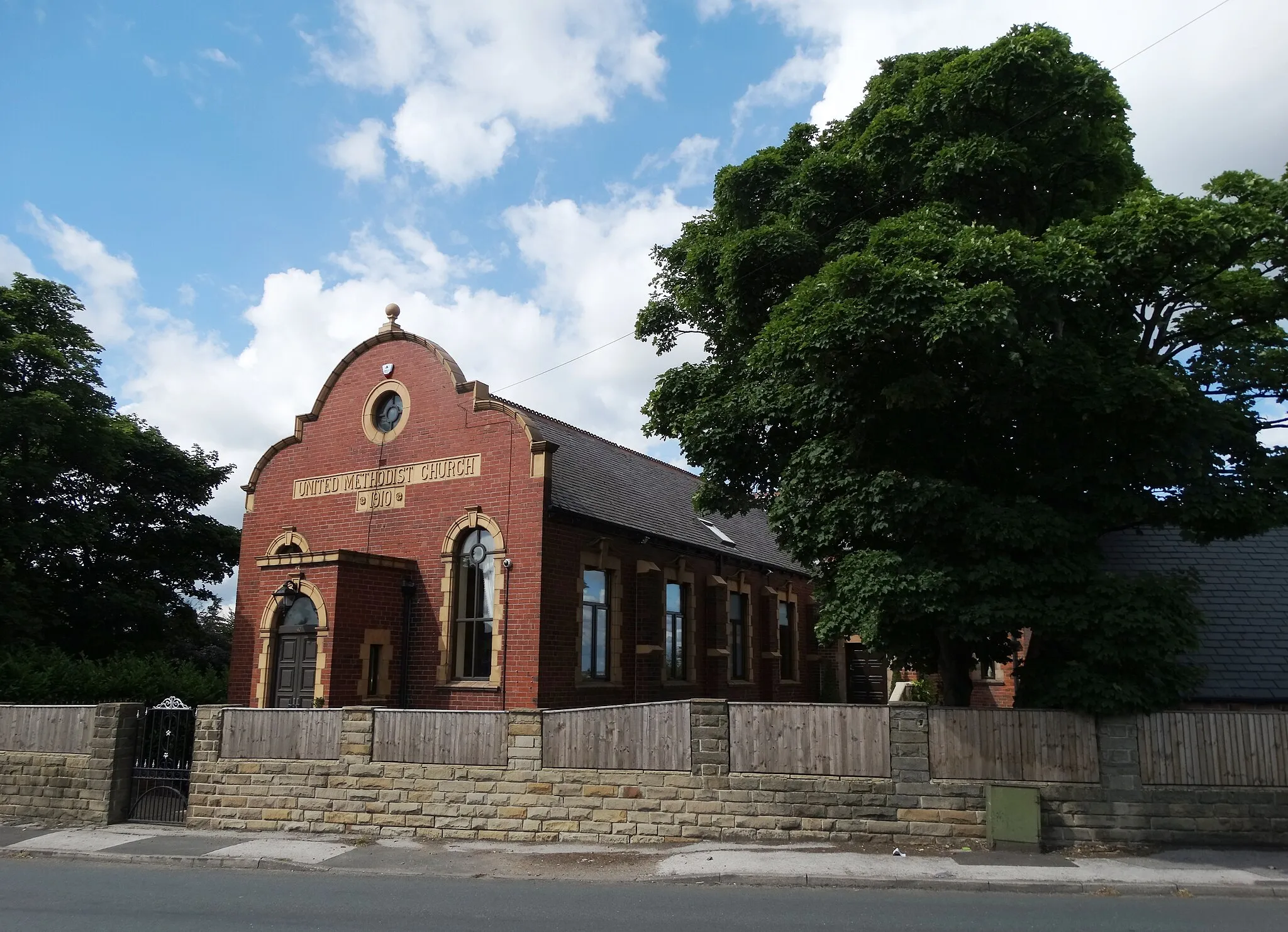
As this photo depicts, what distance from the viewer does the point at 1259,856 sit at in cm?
1102

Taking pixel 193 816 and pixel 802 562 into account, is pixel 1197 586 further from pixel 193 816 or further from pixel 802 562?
pixel 193 816

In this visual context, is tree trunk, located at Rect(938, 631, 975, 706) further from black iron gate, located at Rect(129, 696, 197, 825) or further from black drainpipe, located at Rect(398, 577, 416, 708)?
black iron gate, located at Rect(129, 696, 197, 825)

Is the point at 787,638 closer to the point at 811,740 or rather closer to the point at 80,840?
the point at 811,740

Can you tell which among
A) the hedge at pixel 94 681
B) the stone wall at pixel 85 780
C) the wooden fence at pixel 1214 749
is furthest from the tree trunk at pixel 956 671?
the hedge at pixel 94 681

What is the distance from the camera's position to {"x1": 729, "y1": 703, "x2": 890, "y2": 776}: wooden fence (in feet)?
40.3

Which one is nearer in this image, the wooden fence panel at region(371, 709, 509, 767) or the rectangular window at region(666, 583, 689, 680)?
the wooden fence panel at region(371, 709, 509, 767)

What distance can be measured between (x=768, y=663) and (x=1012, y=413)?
1588 cm

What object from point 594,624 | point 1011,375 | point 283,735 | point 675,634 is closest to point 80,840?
point 283,735

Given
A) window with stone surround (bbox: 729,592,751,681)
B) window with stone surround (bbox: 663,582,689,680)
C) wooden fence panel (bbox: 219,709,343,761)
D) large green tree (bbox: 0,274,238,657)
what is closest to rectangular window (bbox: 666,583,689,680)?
window with stone surround (bbox: 663,582,689,680)

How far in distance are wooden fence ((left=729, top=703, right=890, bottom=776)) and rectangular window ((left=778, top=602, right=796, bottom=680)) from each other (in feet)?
52.6

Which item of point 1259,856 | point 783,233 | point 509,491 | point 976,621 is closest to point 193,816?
point 509,491

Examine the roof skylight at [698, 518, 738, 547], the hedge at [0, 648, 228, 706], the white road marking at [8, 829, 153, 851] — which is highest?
the roof skylight at [698, 518, 738, 547]

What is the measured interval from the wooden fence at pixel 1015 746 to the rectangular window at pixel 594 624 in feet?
28.1

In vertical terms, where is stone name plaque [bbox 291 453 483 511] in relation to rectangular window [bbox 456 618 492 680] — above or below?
above
